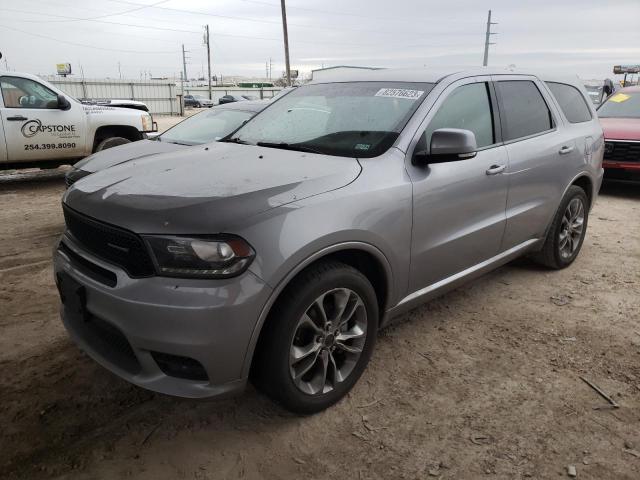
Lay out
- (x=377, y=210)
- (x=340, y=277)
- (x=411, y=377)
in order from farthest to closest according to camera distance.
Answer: (x=411, y=377), (x=377, y=210), (x=340, y=277)

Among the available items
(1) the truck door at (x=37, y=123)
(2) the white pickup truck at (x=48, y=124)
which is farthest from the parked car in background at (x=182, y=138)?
(1) the truck door at (x=37, y=123)

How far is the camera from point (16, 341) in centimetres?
333

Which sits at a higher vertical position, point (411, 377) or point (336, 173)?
point (336, 173)

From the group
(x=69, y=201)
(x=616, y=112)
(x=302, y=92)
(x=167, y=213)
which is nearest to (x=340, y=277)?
(x=167, y=213)

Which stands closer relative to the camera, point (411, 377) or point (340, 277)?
point (340, 277)

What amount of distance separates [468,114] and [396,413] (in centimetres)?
197

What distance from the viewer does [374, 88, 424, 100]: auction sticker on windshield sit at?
10.3 feet

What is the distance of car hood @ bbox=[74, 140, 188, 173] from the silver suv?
8.13 feet

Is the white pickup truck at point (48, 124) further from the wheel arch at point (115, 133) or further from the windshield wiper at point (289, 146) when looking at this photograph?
the windshield wiper at point (289, 146)

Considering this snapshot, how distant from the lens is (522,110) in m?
3.91

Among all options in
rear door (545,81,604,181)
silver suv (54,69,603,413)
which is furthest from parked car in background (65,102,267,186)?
rear door (545,81,604,181)

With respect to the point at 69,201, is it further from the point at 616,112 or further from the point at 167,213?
the point at 616,112

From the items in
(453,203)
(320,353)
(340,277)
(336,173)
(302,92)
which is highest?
(302,92)

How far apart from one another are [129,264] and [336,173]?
109 centimetres
